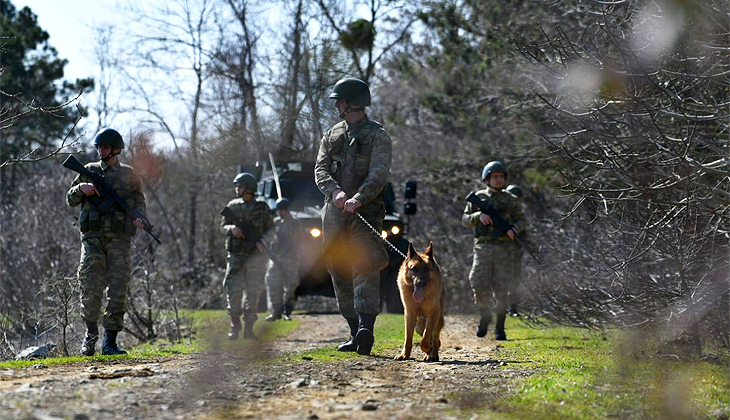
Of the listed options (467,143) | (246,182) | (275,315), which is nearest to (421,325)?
(246,182)

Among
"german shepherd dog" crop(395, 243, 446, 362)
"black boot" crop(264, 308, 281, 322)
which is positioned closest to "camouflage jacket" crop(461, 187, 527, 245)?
"german shepherd dog" crop(395, 243, 446, 362)

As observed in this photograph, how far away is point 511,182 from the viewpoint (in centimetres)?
2195

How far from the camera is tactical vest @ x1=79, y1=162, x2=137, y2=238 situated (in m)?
9.99

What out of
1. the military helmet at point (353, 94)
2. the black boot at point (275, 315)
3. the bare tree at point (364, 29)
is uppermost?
the bare tree at point (364, 29)

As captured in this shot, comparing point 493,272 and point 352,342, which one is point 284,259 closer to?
point 493,272

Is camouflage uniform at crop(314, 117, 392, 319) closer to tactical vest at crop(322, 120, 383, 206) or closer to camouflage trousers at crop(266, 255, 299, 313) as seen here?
tactical vest at crop(322, 120, 383, 206)

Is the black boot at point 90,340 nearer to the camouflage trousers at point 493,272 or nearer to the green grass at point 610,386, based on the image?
the green grass at point 610,386

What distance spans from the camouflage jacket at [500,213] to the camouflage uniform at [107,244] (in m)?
4.37

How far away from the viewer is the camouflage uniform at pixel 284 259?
16766mm

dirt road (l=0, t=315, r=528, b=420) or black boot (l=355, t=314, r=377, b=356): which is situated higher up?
black boot (l=355, t=314, r=377, b=356)

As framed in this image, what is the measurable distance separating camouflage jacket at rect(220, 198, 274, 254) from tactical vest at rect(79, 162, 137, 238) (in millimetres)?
3369

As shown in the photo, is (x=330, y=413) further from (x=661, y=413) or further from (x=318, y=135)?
(x=318, y=135)

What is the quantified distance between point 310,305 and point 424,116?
862cm

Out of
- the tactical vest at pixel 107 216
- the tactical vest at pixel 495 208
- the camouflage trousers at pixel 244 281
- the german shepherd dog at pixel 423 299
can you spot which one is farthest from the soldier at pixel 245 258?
the german shepherd dog at pixel 423 299
